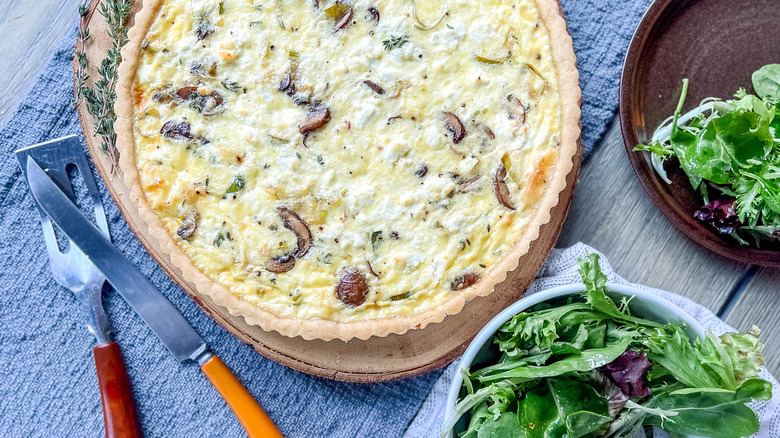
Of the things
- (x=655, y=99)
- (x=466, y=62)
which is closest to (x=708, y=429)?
(x=655, y=99)

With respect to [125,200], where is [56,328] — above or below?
below

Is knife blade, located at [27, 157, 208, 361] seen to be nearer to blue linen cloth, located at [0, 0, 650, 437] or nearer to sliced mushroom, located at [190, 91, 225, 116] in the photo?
blue linen cloth, located at [0, 0, 650, 437]

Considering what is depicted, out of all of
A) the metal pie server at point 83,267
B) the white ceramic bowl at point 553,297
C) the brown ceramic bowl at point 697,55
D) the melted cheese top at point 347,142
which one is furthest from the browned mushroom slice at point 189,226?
the brown ceramic bowl at point 697,55

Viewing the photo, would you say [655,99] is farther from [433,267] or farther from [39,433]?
[39,433]

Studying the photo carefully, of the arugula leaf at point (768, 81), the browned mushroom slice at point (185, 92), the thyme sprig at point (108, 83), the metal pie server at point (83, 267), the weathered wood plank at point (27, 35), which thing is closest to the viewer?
the browned mushroom slice at point (185, 92)

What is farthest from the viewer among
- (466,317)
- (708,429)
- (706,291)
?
(706,291)

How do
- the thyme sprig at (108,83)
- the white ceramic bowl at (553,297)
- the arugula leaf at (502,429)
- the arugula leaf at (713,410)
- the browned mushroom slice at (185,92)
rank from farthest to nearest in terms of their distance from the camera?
the thyme sprig at (108,83), the browned mushroom slice at (185,92), the white ceramic bowl at (553,297), the arugula leaf at (502,429), the arugula leaf at (713,410)

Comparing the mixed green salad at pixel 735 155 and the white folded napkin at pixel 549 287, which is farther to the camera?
the white folded napkin at pixel 549 287

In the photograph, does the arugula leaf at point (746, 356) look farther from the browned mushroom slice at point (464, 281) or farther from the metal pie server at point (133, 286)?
the metal pie server at point (133, 286)
